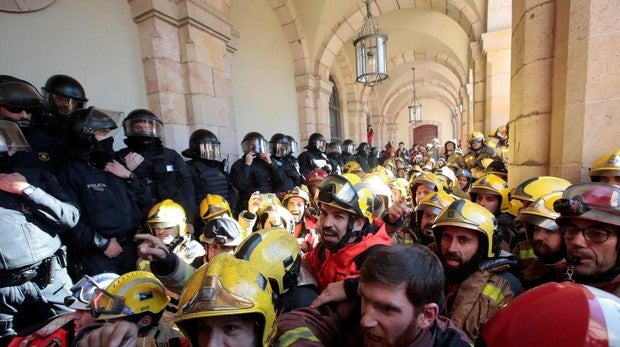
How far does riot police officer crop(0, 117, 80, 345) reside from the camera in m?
1.83

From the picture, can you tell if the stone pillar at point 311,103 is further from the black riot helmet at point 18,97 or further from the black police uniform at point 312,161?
the black riot helmet at point 18,97

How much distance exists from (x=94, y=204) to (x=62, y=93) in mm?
1222

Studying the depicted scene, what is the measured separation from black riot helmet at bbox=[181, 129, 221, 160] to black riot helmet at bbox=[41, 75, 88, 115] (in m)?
1.33

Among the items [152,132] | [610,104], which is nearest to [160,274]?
[152,132]

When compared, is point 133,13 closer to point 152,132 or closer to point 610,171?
point 152,132

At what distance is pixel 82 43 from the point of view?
11.6ft

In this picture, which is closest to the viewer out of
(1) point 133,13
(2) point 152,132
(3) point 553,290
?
(3) point 553,290

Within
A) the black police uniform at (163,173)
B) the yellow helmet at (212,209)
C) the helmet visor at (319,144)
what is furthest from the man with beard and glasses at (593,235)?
the helmet visor at (319,144)

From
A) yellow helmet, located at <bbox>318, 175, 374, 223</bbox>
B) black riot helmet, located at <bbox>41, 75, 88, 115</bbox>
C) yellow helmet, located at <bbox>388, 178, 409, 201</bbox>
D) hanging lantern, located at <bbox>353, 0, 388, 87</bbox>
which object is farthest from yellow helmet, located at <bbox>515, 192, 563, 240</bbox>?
black riot helmet, located at <bbox>41, 75, 88, 115</bbox>

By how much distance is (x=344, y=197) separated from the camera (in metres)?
1.95

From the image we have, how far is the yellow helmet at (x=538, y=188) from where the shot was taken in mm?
2217

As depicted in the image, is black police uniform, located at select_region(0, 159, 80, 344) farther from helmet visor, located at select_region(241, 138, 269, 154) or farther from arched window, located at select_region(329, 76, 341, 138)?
arched window, located at select_region(329, 76, 341, 138)

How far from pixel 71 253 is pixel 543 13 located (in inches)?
201

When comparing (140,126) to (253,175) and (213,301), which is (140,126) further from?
(213,301)
